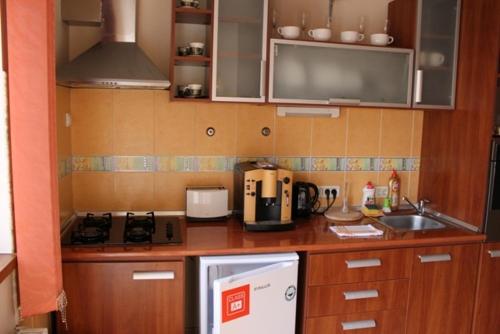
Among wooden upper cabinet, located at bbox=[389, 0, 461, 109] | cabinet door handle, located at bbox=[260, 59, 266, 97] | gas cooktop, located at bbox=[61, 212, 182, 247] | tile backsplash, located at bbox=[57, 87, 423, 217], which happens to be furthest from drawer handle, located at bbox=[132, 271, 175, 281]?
wooden upper cabinet, located at bbox=[389, 0, 461, 109]

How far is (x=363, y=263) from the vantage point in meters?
2.14

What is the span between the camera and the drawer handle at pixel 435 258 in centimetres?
222

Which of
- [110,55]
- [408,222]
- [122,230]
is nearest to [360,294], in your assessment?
[408,222]

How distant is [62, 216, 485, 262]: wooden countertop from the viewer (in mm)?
1917

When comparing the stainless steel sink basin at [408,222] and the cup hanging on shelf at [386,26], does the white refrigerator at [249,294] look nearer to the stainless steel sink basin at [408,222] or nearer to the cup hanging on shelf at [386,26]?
the stainless steel sink basin at [408,222]

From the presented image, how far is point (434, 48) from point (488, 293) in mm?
1394

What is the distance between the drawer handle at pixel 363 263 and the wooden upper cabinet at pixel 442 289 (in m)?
0.22

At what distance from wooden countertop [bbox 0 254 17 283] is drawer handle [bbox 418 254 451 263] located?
1847 mm

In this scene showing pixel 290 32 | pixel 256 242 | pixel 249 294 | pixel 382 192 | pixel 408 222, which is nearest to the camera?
pixel 249 294

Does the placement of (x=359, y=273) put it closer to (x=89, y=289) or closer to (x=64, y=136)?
(x=89, y=289)

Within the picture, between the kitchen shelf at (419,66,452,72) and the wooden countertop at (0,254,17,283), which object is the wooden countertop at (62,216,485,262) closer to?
the wooden countertop at (0,254,17,283)

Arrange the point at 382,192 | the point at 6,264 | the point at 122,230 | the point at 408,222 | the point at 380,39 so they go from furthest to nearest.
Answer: the point at 382,192, the point at 408,222, the point at 380,39, the point at 122,230, the point at 6,264

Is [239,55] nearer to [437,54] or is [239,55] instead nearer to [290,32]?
[290,32]

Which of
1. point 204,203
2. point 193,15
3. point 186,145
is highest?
point 193,15
